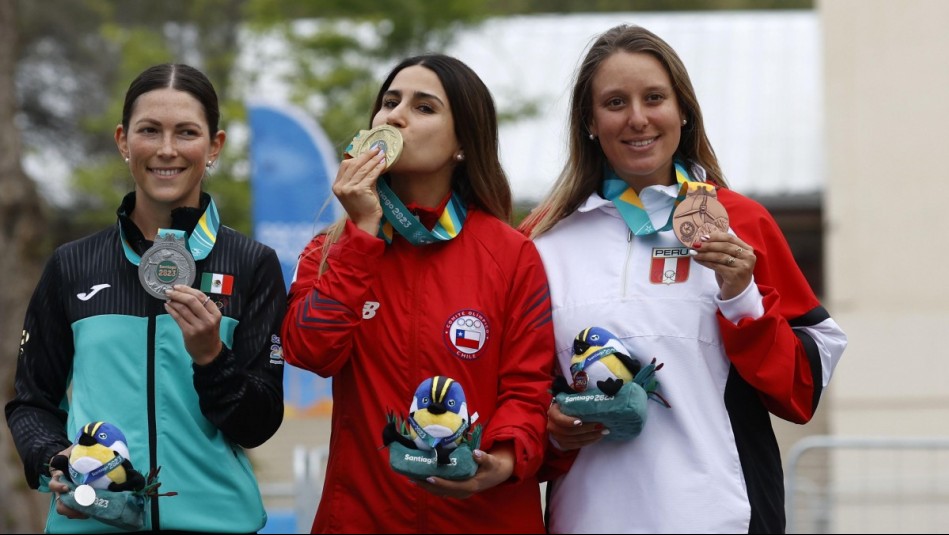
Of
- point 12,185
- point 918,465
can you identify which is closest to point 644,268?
point 12,185

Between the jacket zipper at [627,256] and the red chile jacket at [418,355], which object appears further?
the jacket zipper at [627,256]

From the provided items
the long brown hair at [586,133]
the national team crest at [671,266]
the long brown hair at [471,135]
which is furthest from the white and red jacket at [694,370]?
the long brown hair at [471,135]

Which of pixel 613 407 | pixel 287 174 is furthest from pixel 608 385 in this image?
pixel 287 174

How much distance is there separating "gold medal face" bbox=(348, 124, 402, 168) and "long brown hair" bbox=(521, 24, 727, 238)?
0.62 metres

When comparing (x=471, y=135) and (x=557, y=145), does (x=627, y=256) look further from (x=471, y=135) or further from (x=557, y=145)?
(x=557, y=145)

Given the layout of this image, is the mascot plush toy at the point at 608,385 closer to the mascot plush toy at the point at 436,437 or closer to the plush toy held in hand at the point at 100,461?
the mascot plush toy at the point at 436,437

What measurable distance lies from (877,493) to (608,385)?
8030 millimetres

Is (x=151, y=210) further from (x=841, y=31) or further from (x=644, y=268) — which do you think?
(x=841, y=31)

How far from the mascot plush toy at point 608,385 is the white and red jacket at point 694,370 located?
0.11 m

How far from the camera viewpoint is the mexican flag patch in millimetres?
3641

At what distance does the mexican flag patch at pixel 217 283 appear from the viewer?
364cm

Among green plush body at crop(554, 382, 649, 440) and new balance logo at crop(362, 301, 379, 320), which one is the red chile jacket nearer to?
new balance logo at crop(362, 301, 379, 320)

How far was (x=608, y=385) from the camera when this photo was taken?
3.37 meters

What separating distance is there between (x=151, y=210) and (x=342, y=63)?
13313 mm
